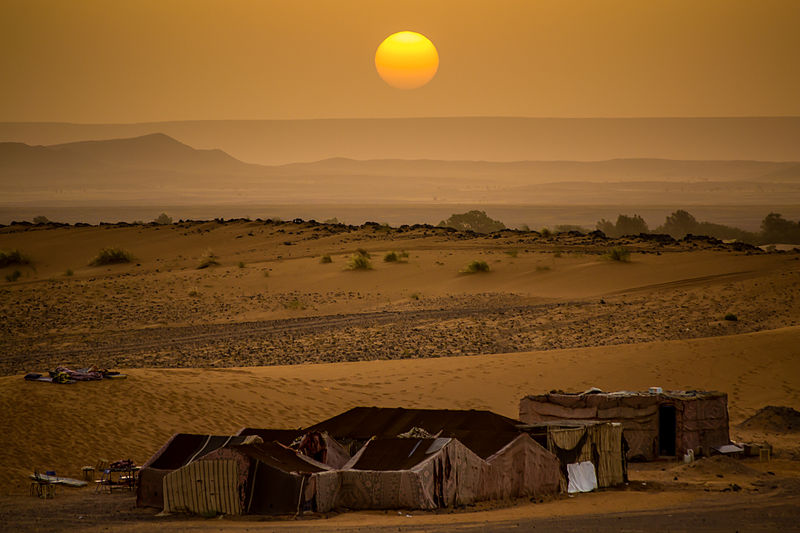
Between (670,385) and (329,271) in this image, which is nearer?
(670,385)

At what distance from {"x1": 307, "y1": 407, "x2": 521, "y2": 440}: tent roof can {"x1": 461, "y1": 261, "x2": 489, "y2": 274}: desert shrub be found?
29250mm

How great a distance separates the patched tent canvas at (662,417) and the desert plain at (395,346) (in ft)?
1.73

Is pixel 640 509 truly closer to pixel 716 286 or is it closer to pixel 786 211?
pixel 716 286

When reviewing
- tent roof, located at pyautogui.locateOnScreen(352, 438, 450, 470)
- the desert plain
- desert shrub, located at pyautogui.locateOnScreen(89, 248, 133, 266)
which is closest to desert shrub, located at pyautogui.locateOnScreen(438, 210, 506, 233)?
the desert plain

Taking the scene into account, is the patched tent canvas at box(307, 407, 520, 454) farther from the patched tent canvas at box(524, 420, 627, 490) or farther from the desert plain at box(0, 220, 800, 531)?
the desert plain at box(0, 220, 800, 531)

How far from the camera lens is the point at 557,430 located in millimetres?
17438

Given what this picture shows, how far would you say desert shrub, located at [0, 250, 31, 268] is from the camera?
59625 mm

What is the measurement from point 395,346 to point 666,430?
13.2 metres

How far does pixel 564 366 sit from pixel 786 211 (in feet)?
429

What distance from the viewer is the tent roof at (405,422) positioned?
18.2m

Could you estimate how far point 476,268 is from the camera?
4853cm

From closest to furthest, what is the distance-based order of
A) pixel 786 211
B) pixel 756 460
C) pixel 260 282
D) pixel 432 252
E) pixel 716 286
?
pixel 756 460
pixel 716 286
pixel 260 282
pixel 432 252
pixel 786 211

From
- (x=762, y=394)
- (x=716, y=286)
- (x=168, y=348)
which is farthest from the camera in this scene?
(x=716, y=286)

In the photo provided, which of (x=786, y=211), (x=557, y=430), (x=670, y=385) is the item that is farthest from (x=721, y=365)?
(x=786, y=211)
